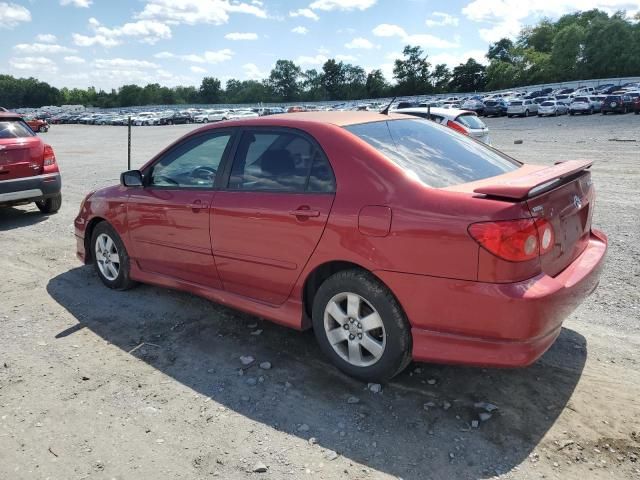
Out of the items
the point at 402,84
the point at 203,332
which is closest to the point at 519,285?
the point at 203,332

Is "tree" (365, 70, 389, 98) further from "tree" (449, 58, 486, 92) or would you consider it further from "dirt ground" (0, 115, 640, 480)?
"dirt ground" (0, 115, 640, 480)

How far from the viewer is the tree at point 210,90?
14375cm

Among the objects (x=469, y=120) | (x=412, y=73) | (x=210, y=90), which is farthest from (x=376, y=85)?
(x=469, y=120)

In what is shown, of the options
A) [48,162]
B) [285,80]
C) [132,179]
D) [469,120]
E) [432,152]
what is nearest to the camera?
[432,152]

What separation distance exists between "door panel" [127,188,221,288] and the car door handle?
0.88 metres

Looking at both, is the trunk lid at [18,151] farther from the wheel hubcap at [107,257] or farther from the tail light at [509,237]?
the tail light at [509,237]

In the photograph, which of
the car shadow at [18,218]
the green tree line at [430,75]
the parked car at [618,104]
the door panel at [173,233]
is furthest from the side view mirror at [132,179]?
the green tree line at [430,75]

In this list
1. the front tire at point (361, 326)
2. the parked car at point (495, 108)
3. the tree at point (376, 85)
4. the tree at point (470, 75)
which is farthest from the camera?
the tree at point (376, 85)

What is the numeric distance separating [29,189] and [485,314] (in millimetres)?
7711

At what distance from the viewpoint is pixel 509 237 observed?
2752 millimetres

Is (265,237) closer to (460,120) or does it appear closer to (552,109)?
(460,120)

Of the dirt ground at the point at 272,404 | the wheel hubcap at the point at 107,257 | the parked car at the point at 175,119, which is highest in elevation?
the parked car at the point at 175,119

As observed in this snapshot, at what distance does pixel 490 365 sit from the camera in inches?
114

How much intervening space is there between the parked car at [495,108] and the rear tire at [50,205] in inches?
1595
